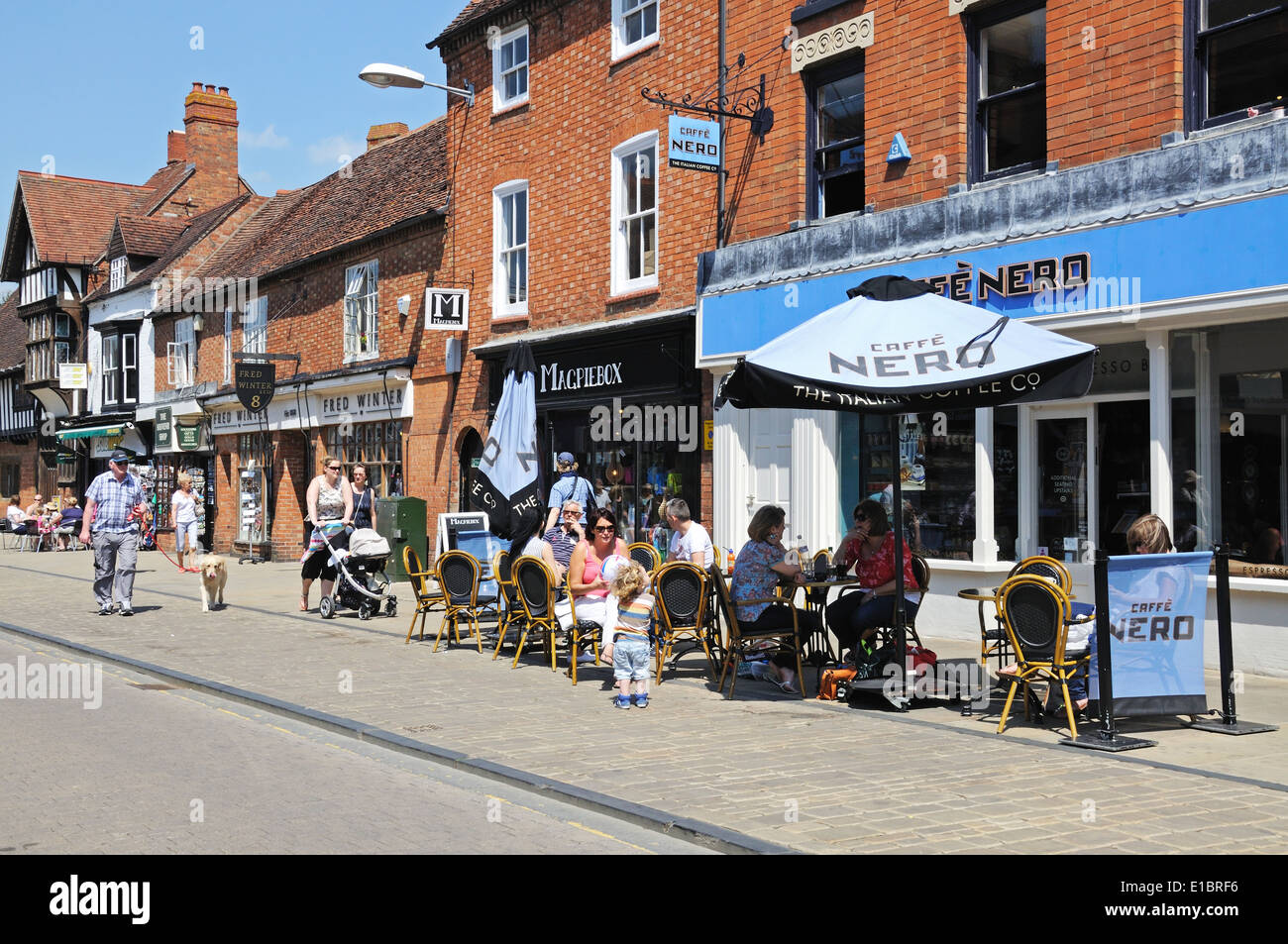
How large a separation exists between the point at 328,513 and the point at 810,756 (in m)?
9.46

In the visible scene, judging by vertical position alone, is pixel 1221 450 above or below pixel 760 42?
below

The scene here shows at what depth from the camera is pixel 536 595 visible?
448 inches

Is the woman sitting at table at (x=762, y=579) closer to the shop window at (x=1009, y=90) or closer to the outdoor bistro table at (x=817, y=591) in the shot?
the outdoor bistro table at (x=817, y=591)

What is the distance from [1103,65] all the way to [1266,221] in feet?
7.87

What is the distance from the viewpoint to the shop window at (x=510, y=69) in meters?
19.7

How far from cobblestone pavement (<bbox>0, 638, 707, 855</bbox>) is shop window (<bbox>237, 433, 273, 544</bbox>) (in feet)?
66.7

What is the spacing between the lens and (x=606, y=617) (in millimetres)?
10508

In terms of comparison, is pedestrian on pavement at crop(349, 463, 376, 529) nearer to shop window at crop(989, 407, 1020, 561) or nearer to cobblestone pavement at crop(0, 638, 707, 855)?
cobblestone pavement at crop(0, 638, 707, 855)

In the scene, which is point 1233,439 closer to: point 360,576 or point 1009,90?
point 1009,90

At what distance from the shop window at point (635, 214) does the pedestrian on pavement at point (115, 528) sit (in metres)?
6.84

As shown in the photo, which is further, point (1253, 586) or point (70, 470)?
point (70, 470)

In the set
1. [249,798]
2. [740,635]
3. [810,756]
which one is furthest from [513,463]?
[249,798]

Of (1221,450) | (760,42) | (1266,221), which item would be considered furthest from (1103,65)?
(760,42)

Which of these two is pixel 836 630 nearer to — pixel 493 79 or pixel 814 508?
pixel 814 508
